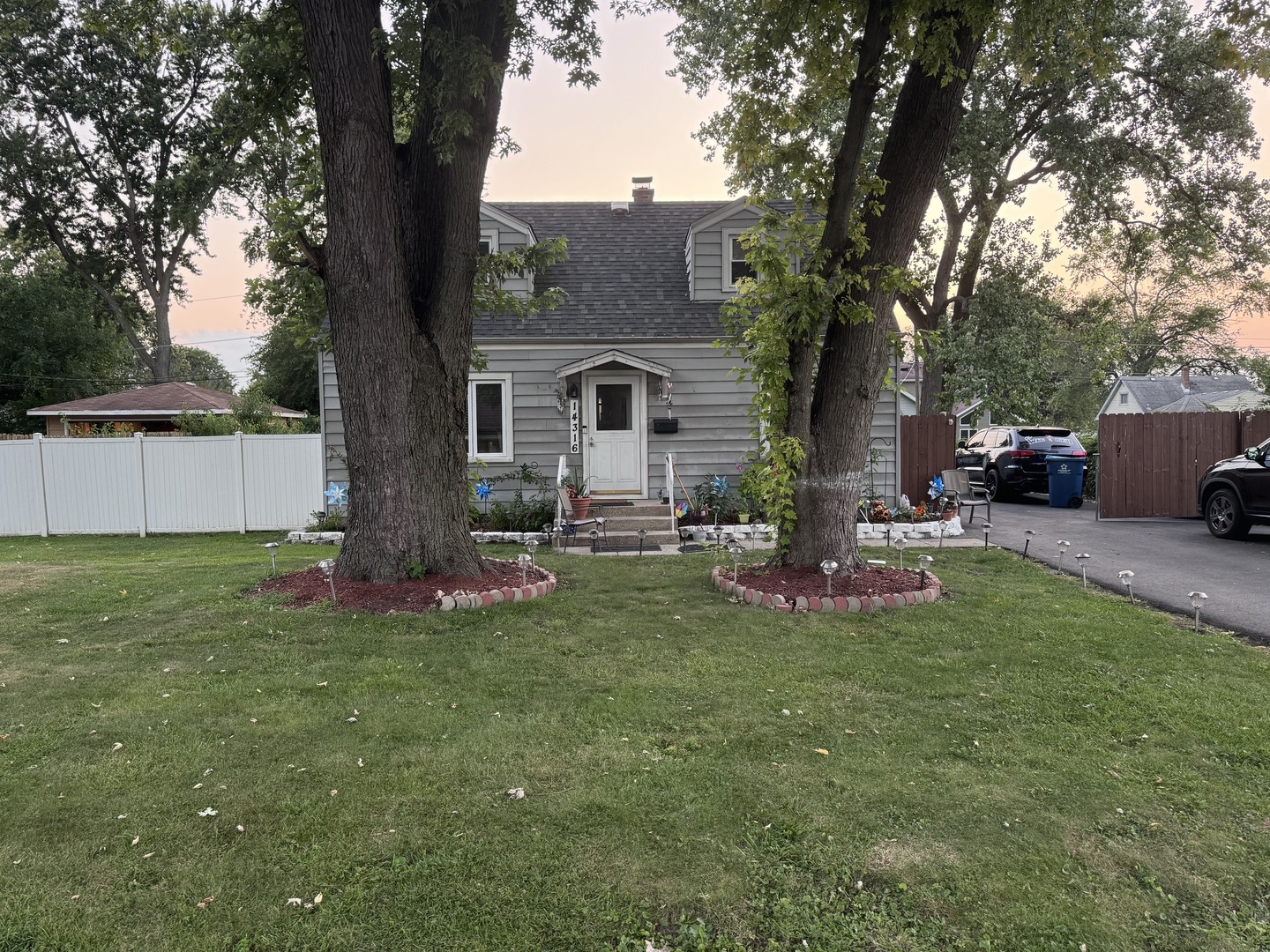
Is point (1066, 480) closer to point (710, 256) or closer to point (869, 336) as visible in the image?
point (710, 256)

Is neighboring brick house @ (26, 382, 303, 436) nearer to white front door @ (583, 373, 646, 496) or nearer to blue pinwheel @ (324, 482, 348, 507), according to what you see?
blue pinwheel @ (324, 482, 348, 507)

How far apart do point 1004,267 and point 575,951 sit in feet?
67.4

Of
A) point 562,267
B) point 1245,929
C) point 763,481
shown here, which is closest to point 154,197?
point 562,267

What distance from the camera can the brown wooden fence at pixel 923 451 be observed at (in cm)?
1343

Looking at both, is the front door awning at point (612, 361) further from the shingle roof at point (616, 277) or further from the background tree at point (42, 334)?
the background tree at point (42, 334)

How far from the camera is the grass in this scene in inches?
89.4

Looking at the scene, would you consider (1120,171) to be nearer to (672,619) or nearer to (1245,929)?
→ (672,619)

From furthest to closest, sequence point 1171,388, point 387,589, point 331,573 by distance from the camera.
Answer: point 1171,388 < point 331,573 < point 387,589

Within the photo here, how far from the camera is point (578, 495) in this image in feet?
36.7

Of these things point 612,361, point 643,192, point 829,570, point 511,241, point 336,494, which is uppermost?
point 643,192

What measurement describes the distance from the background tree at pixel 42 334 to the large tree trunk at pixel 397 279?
77.4ft

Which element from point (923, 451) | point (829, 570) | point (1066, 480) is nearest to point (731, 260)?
point (923, 451)

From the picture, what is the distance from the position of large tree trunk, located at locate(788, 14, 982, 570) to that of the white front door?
5.13m

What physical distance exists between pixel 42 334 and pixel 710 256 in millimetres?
26257
